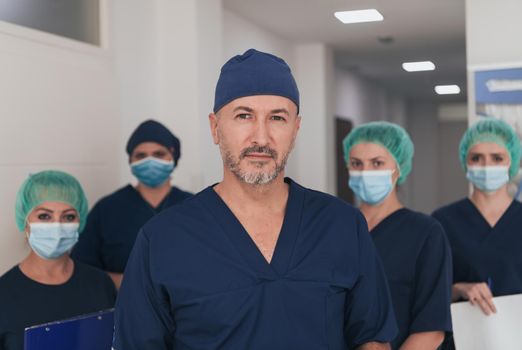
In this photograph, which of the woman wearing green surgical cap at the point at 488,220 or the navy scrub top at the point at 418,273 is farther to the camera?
the woman wearing green surgical cap at the point at 488,220

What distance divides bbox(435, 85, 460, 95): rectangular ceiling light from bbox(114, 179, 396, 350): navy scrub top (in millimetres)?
8769

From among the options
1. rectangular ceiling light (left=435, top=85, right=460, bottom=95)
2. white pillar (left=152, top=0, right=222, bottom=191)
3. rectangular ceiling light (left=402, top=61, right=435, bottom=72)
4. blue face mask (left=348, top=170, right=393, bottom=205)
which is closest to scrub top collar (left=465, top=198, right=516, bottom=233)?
blue face mask (left=348, top=170, right=393, bottom=205)

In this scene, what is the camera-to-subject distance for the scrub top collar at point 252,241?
137 centimetres

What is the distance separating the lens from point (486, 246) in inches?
94.6

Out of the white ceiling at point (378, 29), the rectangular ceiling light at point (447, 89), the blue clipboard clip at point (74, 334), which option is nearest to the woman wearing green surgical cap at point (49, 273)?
the blue clipboard clip at point (74, 334)

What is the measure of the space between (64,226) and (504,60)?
299cm

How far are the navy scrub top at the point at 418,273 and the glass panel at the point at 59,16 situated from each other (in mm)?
1820

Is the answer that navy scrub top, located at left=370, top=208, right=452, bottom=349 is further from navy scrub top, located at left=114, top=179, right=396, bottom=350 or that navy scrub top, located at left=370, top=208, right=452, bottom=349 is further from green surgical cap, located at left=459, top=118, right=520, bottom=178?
green surgical cap, located at left=459, top=118, right=520, bottom=178

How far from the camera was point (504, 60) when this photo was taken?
13.4 feet

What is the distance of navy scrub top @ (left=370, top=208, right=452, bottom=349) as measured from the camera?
1.87 metres

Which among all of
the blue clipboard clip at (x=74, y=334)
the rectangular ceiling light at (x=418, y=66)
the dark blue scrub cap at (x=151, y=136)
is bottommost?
the blue clipboard clip at (x=74, y=334)

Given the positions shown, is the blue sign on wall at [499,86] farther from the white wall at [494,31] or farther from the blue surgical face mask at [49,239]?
the blue surgical face mask at [49,239]

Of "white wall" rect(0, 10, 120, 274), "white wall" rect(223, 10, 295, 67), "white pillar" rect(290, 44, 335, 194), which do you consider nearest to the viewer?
"white wall" rect(0, 10, 120, 274)

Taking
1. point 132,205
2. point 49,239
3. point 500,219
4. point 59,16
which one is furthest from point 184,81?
point 500,219
